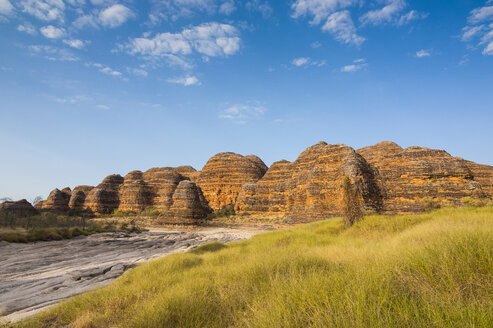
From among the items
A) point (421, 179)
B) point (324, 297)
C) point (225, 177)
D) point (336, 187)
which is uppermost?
point (225, 177)

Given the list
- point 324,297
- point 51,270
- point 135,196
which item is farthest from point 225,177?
point 324,297

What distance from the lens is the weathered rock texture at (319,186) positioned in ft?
91.1

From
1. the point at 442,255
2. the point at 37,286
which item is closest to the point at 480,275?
the point at 442,255

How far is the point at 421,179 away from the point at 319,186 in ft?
38.7

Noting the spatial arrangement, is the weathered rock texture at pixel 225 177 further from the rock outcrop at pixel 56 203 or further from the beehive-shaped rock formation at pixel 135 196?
the rock outcrop at pixel 56 203

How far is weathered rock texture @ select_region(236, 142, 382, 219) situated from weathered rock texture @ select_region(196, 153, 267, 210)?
448 inches

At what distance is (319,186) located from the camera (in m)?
30.8

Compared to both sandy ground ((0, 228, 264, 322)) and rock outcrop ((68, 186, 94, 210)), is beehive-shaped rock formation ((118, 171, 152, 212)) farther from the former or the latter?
sandy ground ((0, 228, 264, 322))

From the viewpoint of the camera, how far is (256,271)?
4582 millimetres

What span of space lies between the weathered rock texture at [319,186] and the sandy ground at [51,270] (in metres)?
20.6

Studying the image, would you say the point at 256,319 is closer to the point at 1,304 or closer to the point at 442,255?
the point at 442,255

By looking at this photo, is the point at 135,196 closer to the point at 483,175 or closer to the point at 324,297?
the point at 324,297

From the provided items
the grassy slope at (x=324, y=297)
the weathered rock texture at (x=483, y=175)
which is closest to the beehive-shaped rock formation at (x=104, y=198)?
the grassy slope at (x=324, y=297)

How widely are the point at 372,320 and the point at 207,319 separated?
7.42ft
